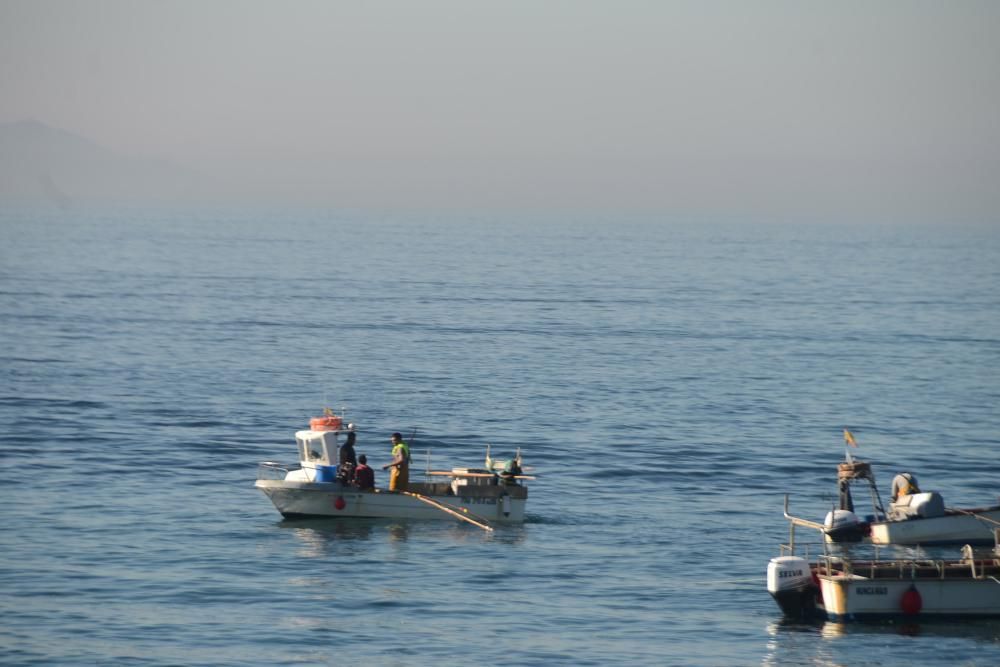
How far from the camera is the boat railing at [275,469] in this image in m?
48.6

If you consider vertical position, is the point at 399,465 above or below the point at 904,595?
above

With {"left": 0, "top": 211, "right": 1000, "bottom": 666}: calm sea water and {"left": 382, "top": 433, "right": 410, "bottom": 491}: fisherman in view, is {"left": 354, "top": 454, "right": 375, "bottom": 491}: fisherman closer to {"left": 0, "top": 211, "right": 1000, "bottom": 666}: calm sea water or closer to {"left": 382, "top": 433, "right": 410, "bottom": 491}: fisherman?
{"left": 382, "top": 433, "right": 410, "bottom": 491}: fisherman

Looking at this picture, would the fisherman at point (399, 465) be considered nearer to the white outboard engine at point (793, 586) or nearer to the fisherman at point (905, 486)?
the white outboard engine at point (793, 586)

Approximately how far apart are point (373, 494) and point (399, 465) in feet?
4.07

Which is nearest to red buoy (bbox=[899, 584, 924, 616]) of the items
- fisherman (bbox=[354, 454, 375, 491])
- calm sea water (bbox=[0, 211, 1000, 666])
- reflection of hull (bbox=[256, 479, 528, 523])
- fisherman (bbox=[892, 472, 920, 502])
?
calm sea water (bbox=[0, 211, 1000, 666])

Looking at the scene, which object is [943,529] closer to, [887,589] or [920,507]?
[920,507]

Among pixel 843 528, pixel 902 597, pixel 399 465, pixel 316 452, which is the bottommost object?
pixel 902 597

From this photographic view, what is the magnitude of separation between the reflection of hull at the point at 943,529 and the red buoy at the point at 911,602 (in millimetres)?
8216

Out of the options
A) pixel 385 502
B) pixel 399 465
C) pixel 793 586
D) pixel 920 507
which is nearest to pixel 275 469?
pixel 385 502

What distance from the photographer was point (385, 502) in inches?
1869

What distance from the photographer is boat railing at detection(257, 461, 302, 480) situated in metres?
48.6

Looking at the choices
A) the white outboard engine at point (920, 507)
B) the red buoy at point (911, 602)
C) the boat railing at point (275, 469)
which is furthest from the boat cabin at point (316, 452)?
the red buoy at point (911, 602)

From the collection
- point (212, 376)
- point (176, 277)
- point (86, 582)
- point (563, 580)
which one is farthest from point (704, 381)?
point (176, 277)

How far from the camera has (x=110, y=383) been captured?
79.6m
